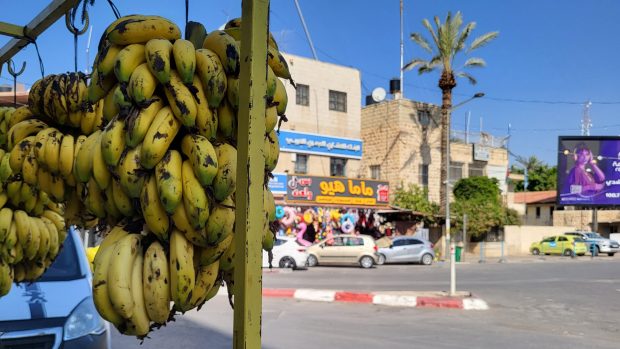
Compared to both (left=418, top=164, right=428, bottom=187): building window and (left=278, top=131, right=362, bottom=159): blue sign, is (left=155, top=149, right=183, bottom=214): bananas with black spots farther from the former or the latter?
(left=418, top=164, right=428, bottom=187): building window

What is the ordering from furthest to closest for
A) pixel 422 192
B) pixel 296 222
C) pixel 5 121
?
pixel 422 192, pixel 296 222, pixel 5 121

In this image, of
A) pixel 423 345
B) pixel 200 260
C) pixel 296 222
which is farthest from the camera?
pixel 296 222

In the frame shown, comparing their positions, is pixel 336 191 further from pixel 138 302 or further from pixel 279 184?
pixel 138 302

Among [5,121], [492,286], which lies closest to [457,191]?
[492,286]

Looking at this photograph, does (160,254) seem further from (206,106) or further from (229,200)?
(206,106)

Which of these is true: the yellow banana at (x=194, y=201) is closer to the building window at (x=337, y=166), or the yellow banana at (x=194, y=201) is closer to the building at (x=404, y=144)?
the building window at (x=337, y=166)

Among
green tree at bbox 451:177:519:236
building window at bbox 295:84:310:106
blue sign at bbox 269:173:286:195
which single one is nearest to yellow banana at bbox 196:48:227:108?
blue sign at bbox 269:173:286:195

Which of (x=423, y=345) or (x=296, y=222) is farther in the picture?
(x=296, y=222)

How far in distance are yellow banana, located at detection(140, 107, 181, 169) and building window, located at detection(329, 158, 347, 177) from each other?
1084 inches

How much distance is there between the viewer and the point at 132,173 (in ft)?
5.34

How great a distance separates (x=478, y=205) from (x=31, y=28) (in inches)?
1301

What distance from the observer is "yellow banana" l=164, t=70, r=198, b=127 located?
1.64 meters

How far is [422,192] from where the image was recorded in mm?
32188

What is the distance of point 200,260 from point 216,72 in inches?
23.6
